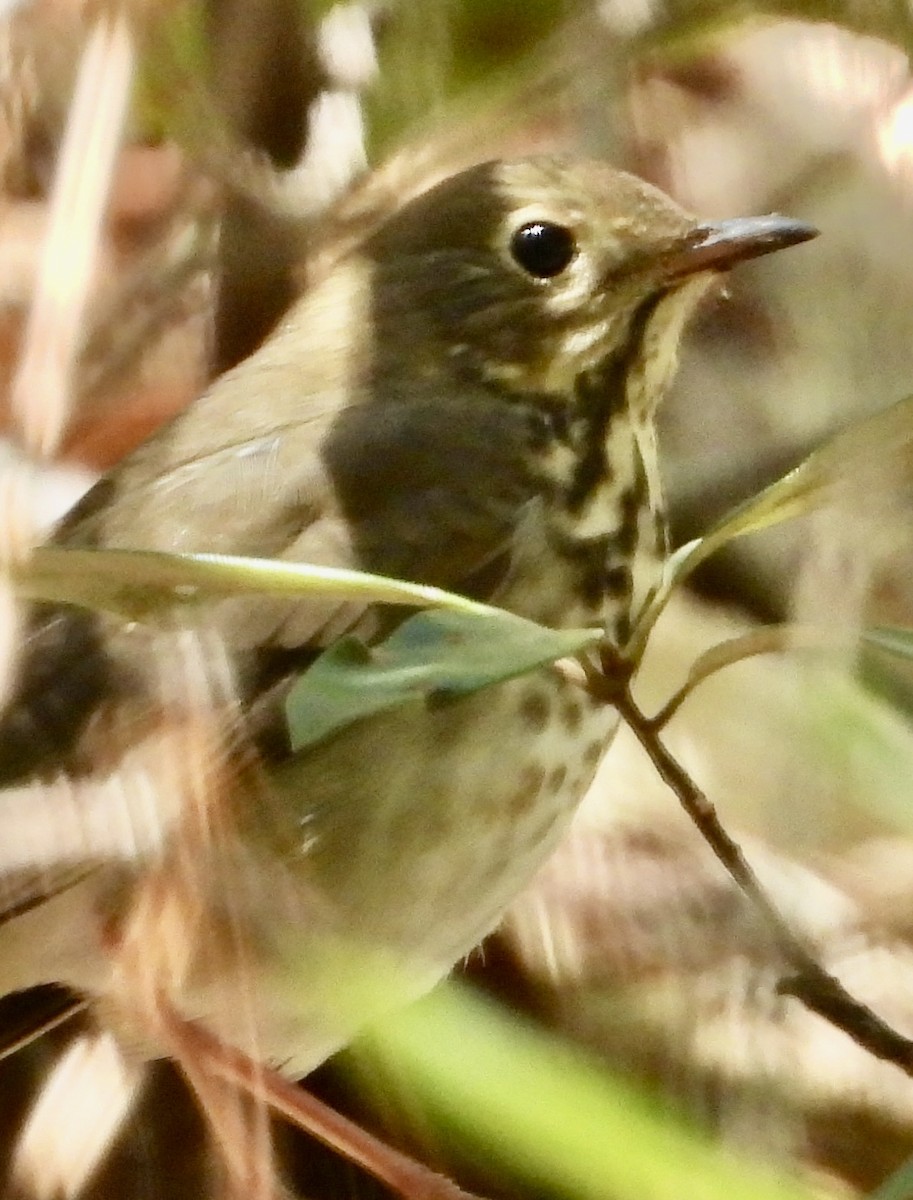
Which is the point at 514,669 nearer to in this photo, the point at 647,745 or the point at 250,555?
the point at 647,745

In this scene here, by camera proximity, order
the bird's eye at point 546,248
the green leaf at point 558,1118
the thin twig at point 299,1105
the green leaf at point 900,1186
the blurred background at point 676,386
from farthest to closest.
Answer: the blurred background at point 676,386 → the bird's eye at point 546,248 → the thin twig at point 299,1105 → the green leaf at point 900,1186 → the green leaf at point 558,1118

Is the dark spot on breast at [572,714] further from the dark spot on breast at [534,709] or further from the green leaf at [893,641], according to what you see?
the green leaf at [893,641]

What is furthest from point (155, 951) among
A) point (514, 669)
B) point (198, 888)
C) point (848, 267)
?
point (848, 267)

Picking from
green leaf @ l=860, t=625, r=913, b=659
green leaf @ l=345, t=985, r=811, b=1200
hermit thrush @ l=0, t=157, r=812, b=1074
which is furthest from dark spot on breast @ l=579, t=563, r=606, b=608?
green leaf @ l=345, t=985, r=811, b=1200

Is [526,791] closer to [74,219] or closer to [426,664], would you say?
[426,664]

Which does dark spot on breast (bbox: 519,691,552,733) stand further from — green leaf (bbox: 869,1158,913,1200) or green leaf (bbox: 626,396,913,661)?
green leaf (bbox: 869,1158,913,1200)

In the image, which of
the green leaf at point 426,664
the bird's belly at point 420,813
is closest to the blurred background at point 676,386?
the bird's belly at point 420,813
